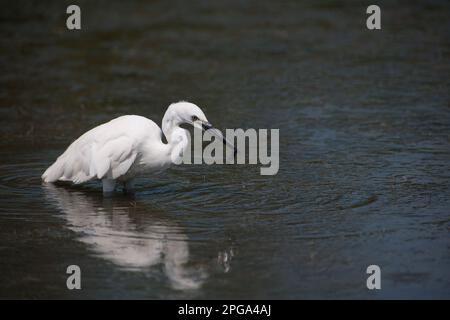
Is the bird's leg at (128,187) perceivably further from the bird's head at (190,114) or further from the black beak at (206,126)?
the black beak at (206,126)

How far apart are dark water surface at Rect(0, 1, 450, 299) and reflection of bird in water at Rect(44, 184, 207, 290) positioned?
0.09 ft

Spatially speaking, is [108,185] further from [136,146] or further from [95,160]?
[136,146]

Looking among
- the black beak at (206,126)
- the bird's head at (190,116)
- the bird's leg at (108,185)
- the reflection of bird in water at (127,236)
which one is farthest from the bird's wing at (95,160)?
the black beak at (206,126)

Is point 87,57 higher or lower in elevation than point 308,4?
lower

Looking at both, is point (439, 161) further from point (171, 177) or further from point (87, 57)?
point (87, 57)

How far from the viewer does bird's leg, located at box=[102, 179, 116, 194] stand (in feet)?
31.7

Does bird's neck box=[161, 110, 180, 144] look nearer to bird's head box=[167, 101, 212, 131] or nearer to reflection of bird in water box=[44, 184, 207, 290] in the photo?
bird's head box=[167, 101, 212, 131]

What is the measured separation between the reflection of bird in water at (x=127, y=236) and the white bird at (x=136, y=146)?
36cm

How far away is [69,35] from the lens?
1888 cm

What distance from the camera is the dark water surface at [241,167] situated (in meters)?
7.35

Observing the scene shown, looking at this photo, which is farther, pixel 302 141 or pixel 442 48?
pixel 442 48

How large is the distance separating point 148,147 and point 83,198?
1065 millimetres

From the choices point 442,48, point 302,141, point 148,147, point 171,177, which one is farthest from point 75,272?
point 442,48

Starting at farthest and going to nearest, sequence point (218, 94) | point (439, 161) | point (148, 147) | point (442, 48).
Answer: point (442, 48), point (218, 94), point (439, 161), point (148, 147)
